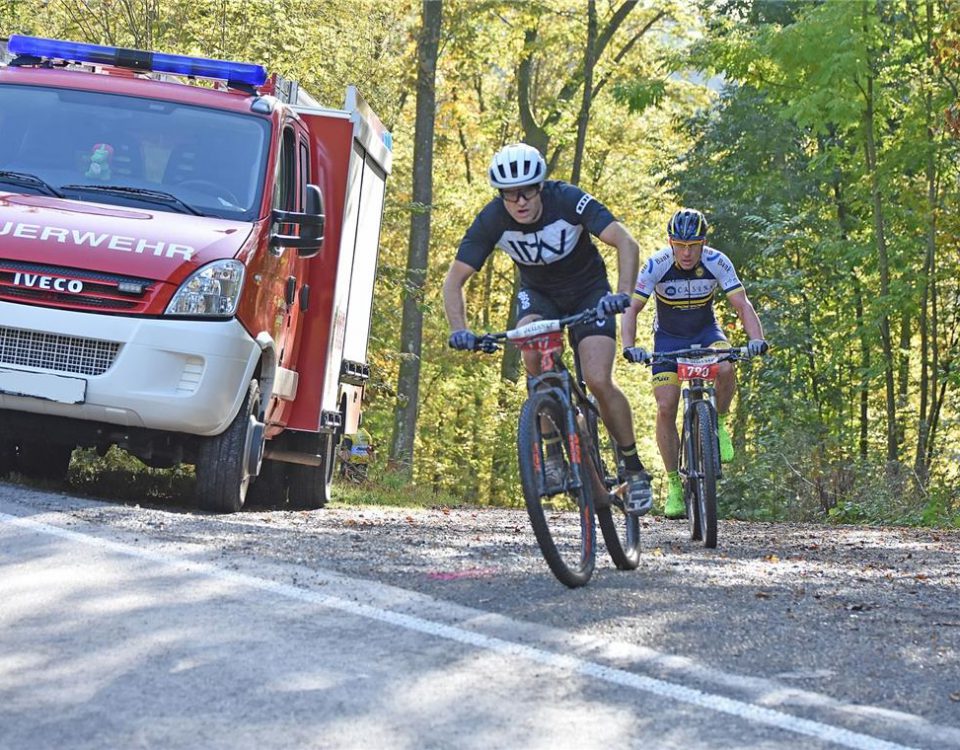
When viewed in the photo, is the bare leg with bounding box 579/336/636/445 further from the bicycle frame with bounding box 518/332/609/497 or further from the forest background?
the forest background

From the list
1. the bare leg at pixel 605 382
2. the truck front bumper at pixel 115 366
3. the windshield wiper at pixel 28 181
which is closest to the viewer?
the bare leg at pixel 605 382

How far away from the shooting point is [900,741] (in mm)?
4496

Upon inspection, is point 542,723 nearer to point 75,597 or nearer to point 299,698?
point 299,698

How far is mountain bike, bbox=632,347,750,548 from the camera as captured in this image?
383 inches

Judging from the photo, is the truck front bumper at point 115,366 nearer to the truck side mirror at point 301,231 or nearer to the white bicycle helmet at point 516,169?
the truck side mirror at point 301,231

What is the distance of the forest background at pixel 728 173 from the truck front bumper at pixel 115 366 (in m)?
8.59

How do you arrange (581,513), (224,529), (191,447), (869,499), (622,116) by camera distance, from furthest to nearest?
(622,116)
(869,499)
(191,447)
(224,529)
(581,513)

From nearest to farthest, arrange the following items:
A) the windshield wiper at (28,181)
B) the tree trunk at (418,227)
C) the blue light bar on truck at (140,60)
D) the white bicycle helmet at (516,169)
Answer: the white bicycle helmet at (516,169) → the windshield wiper at (28,181) → the blue light bar on truck at (140,60) → the tree trunk at (418,227)

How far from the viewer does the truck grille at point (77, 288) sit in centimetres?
886

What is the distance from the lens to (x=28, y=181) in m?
9.57

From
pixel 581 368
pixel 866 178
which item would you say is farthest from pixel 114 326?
pixel 866 178

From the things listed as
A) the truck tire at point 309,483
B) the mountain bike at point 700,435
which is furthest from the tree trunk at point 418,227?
the mountain bike at point 700,435

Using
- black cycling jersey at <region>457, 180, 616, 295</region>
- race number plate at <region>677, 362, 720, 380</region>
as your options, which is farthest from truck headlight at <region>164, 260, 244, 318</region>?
race number plate at <region>677, 362, 720, 380</region>

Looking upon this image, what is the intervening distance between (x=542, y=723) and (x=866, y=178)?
20.2m
